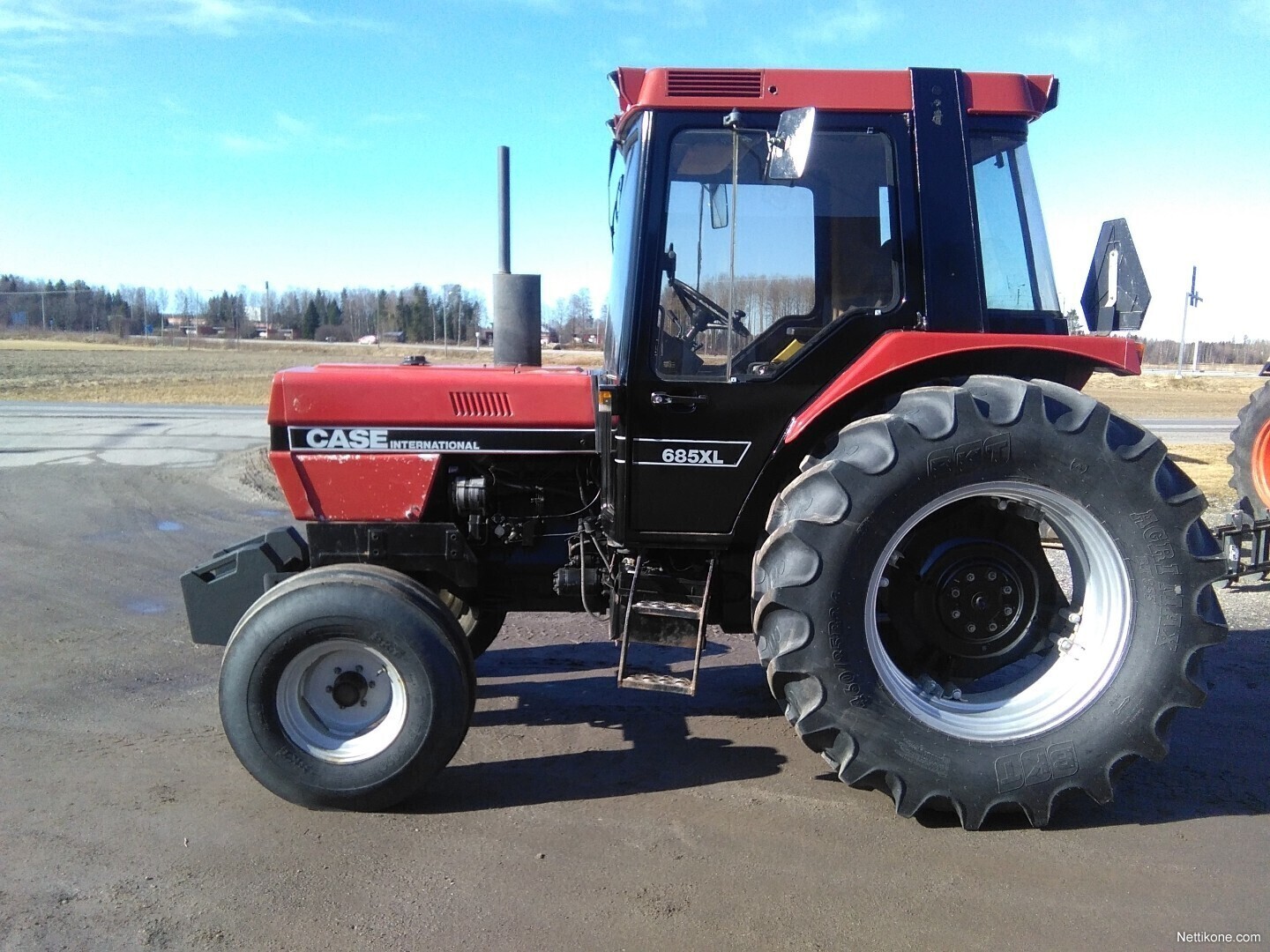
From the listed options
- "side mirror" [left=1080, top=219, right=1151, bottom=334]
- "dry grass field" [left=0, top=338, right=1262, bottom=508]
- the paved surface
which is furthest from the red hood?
the paved surface

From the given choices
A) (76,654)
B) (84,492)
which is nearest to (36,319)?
(84,492)

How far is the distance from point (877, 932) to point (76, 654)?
4.42 m

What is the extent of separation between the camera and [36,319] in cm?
8006

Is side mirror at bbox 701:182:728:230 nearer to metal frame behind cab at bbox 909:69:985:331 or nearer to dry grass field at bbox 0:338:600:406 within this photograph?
metal frame behind cab at bbox 909:69:985:331

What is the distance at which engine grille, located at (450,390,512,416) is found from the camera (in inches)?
156

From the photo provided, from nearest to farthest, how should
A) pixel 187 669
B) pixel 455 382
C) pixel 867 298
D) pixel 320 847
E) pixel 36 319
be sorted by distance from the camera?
1. pixel 320 847
2. pixel 867 298
3. pixel 455 382
4. pixel 187 669
5. pixel 36 319

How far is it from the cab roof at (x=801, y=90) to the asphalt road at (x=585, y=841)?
264cm

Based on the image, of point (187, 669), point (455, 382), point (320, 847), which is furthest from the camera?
point (187, 669)

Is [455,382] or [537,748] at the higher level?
[455,382]

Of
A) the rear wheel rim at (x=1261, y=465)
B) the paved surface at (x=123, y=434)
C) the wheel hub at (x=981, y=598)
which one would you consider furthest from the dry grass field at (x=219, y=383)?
the paved surface at (x=123, y=434)

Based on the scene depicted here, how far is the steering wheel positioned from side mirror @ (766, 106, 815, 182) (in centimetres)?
52

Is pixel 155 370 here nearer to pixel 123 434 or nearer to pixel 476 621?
pixel 123 434

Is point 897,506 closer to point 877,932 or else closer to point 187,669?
point 877,932

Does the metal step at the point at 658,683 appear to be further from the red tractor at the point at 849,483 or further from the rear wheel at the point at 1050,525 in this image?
the rear wheel at the point at 1050,525
